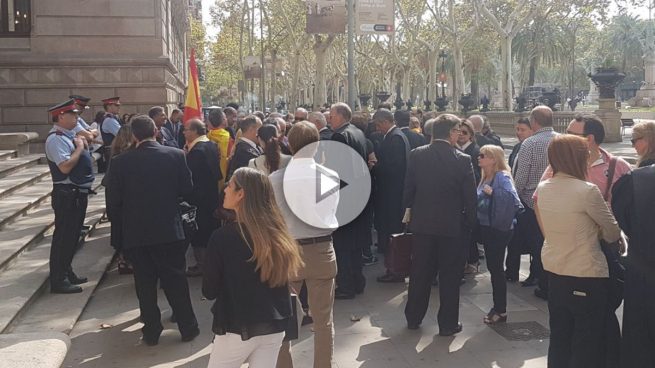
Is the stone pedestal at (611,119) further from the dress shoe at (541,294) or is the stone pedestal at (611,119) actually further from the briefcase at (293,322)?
the briefcase at (293,322)

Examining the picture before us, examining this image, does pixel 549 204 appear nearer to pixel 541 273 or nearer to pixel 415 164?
pixel 415 164

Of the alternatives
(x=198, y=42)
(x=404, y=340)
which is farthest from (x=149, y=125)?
(x=198, y=42)

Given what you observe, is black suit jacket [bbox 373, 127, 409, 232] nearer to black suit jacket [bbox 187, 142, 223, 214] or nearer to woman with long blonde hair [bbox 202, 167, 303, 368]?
black suit jacket [bbox 187, 142, 223, 214]


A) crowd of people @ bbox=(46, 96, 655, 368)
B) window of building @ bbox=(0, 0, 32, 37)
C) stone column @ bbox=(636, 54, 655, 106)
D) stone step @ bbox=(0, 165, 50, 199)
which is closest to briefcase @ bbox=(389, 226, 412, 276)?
crowd of people @ bbox=(46, 96, 655, 368)

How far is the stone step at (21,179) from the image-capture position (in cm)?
1160

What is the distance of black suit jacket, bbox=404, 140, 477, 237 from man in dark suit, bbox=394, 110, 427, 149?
311cm

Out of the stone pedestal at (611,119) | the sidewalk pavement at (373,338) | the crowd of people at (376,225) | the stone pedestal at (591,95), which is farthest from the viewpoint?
the stone pedestal at (591,95)

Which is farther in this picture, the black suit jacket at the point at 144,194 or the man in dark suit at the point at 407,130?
the man in dark suit at the point at 407,130

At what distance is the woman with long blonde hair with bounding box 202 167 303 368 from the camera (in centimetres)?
373

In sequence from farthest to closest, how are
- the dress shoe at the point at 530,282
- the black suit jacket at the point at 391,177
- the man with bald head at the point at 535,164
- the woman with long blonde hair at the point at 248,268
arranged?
1. the black suit jacket at the point at 391,177
2. the dress shoe at the point at 530,282
3. the man with bald head at the point at 535,164
4. the woman with long blonde hair at the point at 248,268

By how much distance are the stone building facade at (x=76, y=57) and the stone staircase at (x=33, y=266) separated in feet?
19.0

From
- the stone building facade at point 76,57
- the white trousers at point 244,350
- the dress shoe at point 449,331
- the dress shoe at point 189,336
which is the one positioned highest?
the stone building facade at point 76,57

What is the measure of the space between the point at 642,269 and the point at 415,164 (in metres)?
2.47

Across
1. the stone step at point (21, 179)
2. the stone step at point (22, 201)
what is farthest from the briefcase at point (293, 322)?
the stone step at point (21, 179)
